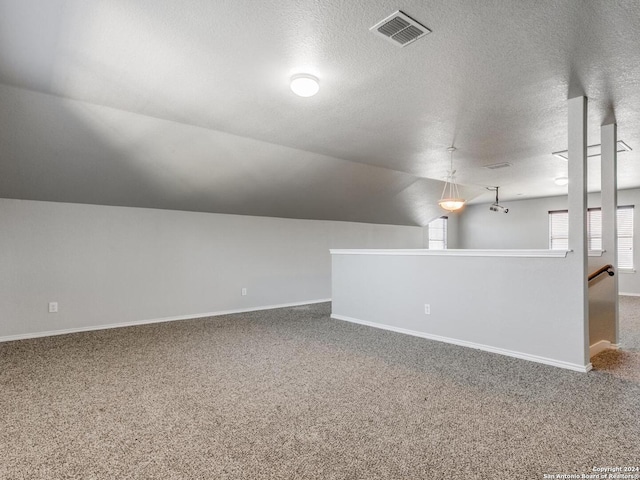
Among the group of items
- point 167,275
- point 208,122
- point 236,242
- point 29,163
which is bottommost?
point 167,275

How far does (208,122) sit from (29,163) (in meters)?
2.06

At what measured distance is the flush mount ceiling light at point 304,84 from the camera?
2912 millimetres

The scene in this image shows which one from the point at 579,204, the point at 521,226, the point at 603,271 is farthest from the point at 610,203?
the point at 521,226

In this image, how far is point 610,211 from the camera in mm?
3938

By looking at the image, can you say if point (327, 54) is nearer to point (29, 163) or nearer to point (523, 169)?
point (29, 163)

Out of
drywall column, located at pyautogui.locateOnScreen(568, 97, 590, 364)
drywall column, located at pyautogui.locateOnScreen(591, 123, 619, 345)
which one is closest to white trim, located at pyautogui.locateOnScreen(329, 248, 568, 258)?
drywall column, located at pyautogui.locateOnScreen(568, 97, 590, 364)

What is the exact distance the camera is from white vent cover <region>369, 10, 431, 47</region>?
2199 mm

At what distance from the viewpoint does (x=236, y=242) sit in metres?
6.36

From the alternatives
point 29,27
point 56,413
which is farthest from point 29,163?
point 56,413

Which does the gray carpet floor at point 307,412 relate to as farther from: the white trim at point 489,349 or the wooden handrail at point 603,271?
the wooden handrail at point 603,271

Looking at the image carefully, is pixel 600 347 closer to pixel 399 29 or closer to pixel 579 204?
pixel 579 204

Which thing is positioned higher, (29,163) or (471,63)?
(471,63)

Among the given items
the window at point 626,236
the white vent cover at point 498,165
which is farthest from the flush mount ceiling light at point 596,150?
the window at point 626,236

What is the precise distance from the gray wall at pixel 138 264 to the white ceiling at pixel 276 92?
1.07 ft
